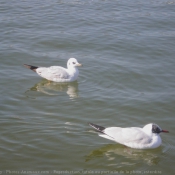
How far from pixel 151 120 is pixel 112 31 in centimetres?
677

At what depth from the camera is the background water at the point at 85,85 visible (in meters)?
9.05

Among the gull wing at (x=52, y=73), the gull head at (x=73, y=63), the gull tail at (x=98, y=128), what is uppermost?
the gull head at (x=73, y=63)

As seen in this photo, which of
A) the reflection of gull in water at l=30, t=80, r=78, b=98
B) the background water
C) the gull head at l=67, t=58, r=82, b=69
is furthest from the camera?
the gull head at l=67, t=58, r=82, b=69

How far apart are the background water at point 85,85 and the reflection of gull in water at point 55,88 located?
30 millimetres

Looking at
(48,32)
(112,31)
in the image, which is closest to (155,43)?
(112,31)

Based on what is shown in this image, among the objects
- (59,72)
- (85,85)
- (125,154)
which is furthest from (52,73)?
(125,154)

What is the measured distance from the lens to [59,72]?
1280 cm

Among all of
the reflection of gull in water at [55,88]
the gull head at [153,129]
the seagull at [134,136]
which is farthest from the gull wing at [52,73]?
the gull head at [153,129]

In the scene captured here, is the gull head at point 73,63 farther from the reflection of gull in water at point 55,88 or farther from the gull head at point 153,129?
the gull head at point 153,129

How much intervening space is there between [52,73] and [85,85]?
1087mm

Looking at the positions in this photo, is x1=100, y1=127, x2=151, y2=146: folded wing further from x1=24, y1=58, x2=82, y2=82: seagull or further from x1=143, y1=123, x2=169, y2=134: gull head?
x1=24, y1=58, x2=82, y2=82: seagull

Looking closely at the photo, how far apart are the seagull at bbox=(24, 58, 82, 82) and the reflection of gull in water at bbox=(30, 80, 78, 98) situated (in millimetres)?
158

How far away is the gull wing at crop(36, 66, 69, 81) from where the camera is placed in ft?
41.8

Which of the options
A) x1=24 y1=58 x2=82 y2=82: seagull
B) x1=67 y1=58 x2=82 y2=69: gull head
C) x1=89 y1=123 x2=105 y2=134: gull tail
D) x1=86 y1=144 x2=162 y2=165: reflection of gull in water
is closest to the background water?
x1=86 y1=144 x2=162 y2=165: reflection of gull in water
